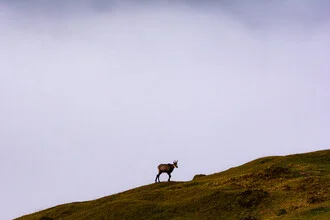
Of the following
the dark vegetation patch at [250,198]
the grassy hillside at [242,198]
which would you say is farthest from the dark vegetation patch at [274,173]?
the dark vegetation patch at [250,198]

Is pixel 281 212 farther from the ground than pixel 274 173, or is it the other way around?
pixel 274 173

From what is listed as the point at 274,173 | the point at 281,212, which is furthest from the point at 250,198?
the point at 274,173

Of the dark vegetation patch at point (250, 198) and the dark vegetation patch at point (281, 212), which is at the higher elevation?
the dark vegetation patch at point (250, 198)

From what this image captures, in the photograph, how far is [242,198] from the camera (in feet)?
142

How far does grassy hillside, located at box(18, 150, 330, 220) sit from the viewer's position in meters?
40.5

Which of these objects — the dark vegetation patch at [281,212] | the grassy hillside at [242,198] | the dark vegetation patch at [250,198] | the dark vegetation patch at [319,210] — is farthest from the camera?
the dark vegetation patch at [250,198]

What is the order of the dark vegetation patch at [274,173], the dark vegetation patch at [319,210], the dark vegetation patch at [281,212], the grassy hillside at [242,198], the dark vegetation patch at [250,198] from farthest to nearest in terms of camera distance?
1. the dark vegetation patch at [274,173]
2. the dark vegetation patch at [250,198]
3. the grassy hillside at [242,198]
4. the dark vegetation patch at [281,212]
5. the dark vegetation patch at [319,210]

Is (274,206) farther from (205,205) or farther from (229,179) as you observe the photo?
(229,179)

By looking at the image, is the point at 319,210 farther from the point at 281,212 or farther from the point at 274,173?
the point at 274,173

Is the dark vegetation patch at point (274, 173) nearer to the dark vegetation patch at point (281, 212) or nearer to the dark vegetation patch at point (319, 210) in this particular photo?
the dark vegetation patch at point (281, 212)

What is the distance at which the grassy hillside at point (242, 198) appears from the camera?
40469 millimetres

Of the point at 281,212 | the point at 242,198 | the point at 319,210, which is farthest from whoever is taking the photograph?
the point at 242,198

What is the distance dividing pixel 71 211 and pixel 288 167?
23194 millimetres

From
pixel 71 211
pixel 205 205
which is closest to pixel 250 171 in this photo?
pixel 205 205
